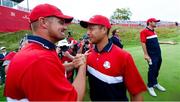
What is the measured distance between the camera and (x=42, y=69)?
2240mm

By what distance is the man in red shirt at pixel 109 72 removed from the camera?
145 inches

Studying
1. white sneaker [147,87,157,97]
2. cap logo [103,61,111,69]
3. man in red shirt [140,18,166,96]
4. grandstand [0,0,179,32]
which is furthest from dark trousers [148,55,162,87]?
grandstand [0,0,179,32]

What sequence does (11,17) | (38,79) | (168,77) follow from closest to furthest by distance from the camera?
1. (38,79)
2. (168,77)
3. (11,17)

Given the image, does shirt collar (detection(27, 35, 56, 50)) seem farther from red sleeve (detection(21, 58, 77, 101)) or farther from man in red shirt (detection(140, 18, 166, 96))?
man in red shirt (detection(140, 18, 166, 96))

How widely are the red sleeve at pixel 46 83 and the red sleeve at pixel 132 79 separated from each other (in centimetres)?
139

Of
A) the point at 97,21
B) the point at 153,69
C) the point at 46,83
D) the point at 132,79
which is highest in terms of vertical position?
the point at 97,21

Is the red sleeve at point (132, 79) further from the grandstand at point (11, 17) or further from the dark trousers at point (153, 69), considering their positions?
the grandstand at point (11, 17)

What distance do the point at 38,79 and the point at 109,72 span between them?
1.66m

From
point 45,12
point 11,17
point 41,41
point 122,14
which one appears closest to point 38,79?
point 41,41

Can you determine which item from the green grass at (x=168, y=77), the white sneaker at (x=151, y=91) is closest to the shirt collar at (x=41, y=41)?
the green grass at (x=168, y=77)

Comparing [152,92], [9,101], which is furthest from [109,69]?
[152,92]

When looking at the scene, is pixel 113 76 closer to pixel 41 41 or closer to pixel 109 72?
pixel 109 72

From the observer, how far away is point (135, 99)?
3.75 m

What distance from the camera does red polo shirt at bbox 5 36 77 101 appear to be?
2229 millimetres
